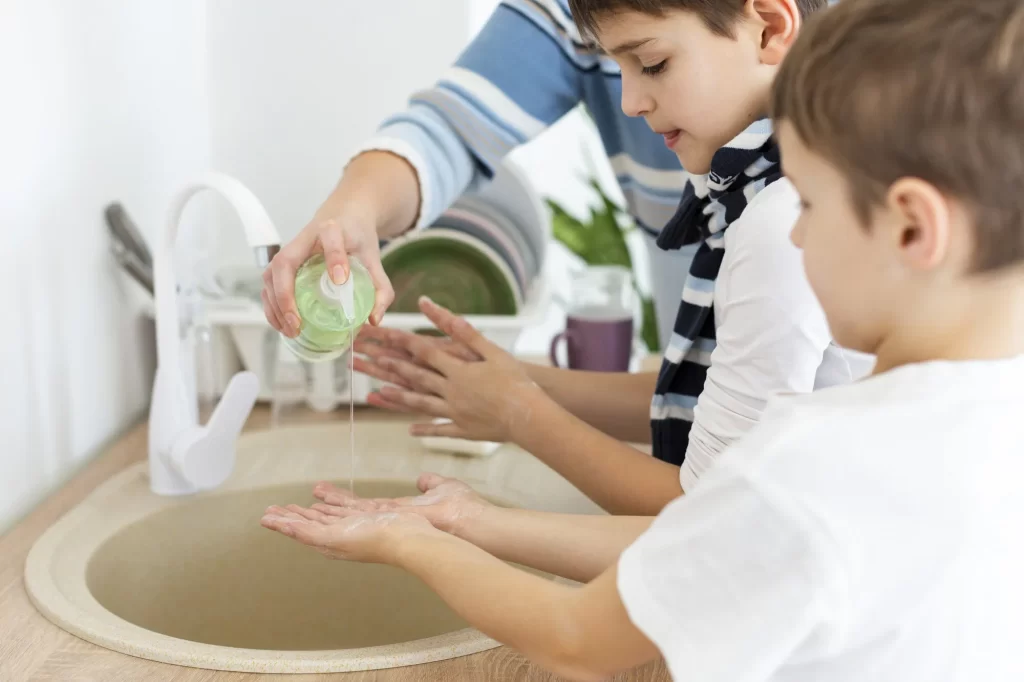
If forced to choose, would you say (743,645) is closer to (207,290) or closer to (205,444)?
(205,444)

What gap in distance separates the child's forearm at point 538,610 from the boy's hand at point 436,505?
0.28 feet

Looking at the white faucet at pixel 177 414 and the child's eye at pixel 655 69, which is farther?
the white faucet at pixel 177 414

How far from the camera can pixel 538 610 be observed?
0.67 metres

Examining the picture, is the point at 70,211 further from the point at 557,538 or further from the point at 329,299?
the point at 557,538

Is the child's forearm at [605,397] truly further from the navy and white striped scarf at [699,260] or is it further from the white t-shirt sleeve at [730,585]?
the white t-shirt sleeve at [730,585]

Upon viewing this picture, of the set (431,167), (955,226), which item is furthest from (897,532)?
(431,167)

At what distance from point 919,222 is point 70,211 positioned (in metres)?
0.99

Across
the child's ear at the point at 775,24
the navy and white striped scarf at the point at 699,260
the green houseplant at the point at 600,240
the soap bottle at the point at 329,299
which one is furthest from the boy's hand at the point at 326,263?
the green houseplant at the point at 600,240

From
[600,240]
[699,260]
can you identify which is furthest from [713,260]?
[600,240]

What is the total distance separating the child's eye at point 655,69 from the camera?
0.90 metres

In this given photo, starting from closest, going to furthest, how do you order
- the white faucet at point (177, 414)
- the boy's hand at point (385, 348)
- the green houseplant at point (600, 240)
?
the white faucet at point (177, 414), the boy's hand at point (385, 348), the green houseplant at point (600, 240)

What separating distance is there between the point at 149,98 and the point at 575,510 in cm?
86

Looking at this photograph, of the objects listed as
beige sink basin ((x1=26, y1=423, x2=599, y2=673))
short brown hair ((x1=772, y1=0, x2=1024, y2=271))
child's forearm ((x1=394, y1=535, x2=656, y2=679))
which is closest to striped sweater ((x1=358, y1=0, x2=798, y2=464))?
beige sink basin ((x1=26, y1=423, x2=599, y2=673))

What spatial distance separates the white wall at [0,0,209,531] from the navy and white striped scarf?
0.69 metres
